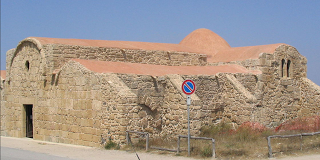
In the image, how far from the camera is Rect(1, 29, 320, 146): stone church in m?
13.6

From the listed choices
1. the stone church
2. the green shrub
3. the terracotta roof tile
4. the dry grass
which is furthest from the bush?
the terracotta roof tile

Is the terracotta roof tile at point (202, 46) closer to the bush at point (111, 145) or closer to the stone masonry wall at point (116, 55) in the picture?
the stone masonry wall at point (116, 55)

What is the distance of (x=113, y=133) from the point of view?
1277 cm

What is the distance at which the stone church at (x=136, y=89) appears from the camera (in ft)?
44.6

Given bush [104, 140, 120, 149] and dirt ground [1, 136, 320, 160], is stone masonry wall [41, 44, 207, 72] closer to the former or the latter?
dirt ground [1, 136, 320, 160]

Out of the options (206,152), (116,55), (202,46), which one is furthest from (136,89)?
(202,46)

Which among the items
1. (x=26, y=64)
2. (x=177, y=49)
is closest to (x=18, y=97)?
(x=26, y=64)

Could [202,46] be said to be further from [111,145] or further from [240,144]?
[111,145]

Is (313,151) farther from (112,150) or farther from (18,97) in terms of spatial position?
(18,97)

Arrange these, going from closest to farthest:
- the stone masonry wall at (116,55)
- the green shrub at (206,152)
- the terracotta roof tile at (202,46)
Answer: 1. the green shrub at (206,152)
2. the stone masonry wall at (116,55)
3. the terracotta roof tile at (202,46)

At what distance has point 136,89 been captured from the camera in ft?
45.4

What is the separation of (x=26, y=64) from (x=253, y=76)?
9838 mm

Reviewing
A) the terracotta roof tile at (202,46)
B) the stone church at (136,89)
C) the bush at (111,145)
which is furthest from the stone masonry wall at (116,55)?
the bush at (111,145)

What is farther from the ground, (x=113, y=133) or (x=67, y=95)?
(x=67, y=95)
